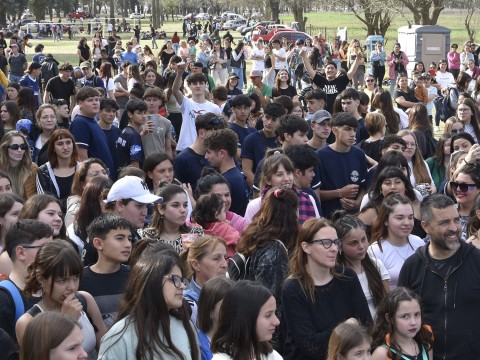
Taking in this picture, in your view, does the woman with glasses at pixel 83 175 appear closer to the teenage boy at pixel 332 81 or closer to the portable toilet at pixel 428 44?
the teenage boy at pixel 332 81

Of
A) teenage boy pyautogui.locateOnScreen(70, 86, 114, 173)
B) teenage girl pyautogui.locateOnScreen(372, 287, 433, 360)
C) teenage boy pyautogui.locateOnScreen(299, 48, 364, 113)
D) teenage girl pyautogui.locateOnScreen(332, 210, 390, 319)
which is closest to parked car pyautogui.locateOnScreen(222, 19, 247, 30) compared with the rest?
teenage boy pyautogui.locateOnScreen(299, 48, 364, 113)

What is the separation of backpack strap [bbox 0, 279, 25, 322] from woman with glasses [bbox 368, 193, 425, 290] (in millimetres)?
2702

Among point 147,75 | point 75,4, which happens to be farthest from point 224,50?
point 75,4

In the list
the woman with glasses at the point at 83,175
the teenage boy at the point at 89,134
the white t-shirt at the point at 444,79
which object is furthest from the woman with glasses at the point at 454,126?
the white t-shirt at the point at 444,79

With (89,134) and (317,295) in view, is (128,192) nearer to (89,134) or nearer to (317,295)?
(317,295)

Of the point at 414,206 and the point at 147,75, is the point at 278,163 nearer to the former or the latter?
the point at 414,206

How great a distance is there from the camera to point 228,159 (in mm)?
8656

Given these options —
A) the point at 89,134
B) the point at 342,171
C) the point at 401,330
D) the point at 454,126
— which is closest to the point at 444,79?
the point at 454,126

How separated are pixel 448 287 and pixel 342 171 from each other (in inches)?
128

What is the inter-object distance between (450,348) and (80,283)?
2.41m

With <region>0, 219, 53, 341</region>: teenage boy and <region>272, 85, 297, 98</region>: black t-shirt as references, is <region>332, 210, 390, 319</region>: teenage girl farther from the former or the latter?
<region>272, 85, 297, 98</region>: black t-shirt

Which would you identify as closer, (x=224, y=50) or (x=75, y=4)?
(x=224, y=50)

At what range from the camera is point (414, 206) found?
8.16 m

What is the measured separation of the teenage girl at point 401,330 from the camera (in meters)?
5.73
